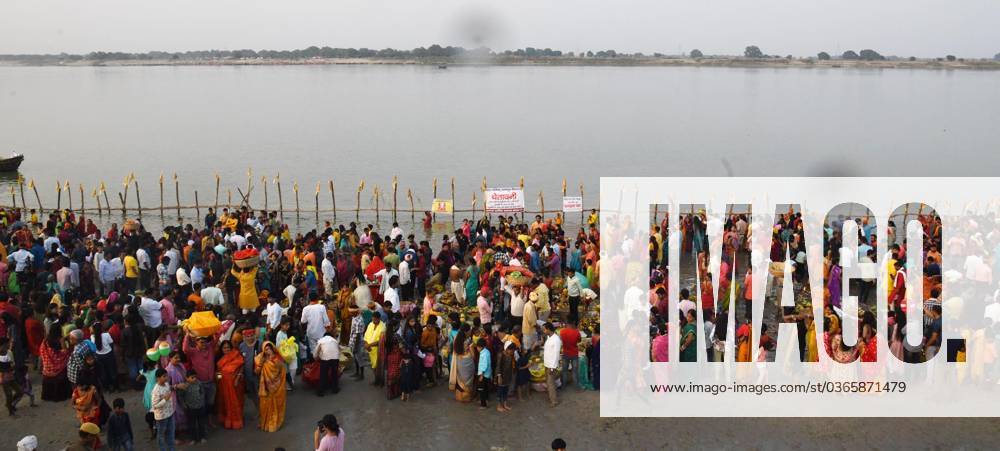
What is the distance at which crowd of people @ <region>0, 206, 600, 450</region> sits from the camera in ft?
33.4

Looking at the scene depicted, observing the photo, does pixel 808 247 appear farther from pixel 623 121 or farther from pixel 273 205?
pixel 623 121

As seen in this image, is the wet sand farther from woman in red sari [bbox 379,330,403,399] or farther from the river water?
the river water

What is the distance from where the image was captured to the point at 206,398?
10164 millimetres

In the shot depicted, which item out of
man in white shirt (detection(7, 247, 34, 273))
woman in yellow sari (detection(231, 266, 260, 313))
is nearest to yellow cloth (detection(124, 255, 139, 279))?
man in white shirt (detection(7, 247, 34, 273))

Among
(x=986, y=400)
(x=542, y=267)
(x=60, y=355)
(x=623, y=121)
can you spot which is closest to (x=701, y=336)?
(x=986, y=400)

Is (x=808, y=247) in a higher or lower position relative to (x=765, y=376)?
higher

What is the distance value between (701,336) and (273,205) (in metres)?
26.2

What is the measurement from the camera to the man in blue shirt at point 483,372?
10820 mm

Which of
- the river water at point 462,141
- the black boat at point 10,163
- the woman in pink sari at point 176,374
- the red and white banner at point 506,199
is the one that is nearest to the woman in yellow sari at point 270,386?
the woman in pink sari at point 176,374

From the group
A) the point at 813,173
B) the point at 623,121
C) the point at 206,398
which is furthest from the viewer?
the point at 623,121

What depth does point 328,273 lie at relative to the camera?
15078 mm

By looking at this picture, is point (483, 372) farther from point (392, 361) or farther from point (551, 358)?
point (392, 361)

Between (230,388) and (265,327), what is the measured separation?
199cm

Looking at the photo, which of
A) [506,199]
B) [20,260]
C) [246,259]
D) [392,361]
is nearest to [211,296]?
[246,259]
